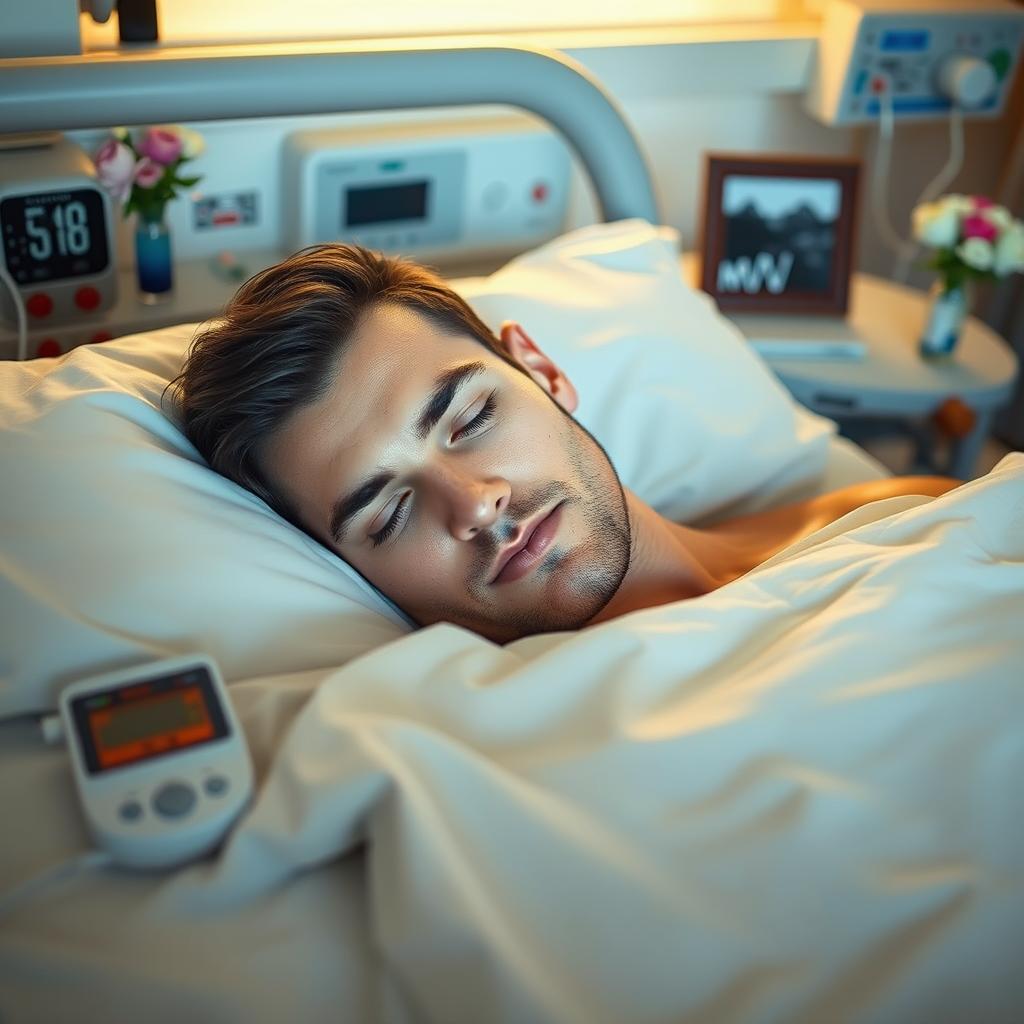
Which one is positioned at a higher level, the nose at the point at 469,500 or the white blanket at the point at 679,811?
the nose at the point at 469,500

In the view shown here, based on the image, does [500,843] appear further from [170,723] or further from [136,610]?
[136,610]

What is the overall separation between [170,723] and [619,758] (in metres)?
0.36

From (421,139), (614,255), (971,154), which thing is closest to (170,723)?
(614,255)

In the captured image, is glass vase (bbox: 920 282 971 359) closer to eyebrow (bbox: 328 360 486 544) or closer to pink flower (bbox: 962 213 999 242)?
pink flower (bbox: 962 213 999 242)

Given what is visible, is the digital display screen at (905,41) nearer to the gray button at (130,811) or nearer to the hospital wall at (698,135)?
the hospital wall at (698,135)

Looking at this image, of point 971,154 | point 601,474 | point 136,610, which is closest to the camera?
point 136,610

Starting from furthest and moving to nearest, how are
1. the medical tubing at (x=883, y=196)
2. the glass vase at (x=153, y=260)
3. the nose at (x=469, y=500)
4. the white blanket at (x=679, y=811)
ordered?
the medical tubing at (x=883, y=196) < the glass vase at (x=153, y=260) < the nose at (x=469, y=500) < the white blanket at (x=679, y=811)

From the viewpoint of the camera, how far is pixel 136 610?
3.27 feet

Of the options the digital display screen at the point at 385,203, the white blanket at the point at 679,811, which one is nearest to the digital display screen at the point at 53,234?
the digital display screen at the point at 385,203

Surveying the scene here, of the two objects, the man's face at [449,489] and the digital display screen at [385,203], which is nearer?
the man's face at [449,489]

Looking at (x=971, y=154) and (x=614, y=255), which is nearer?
(x=614, y=255)

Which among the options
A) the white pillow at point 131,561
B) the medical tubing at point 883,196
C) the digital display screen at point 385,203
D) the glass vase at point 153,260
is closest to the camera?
the white pillow at point 131,561

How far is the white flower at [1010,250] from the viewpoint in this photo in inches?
77.5

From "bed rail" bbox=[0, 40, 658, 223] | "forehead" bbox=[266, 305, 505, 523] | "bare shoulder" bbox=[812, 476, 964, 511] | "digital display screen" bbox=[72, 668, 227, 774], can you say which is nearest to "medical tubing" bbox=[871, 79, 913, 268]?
"bed rail" bbox=[0, 40, 658, 223]
